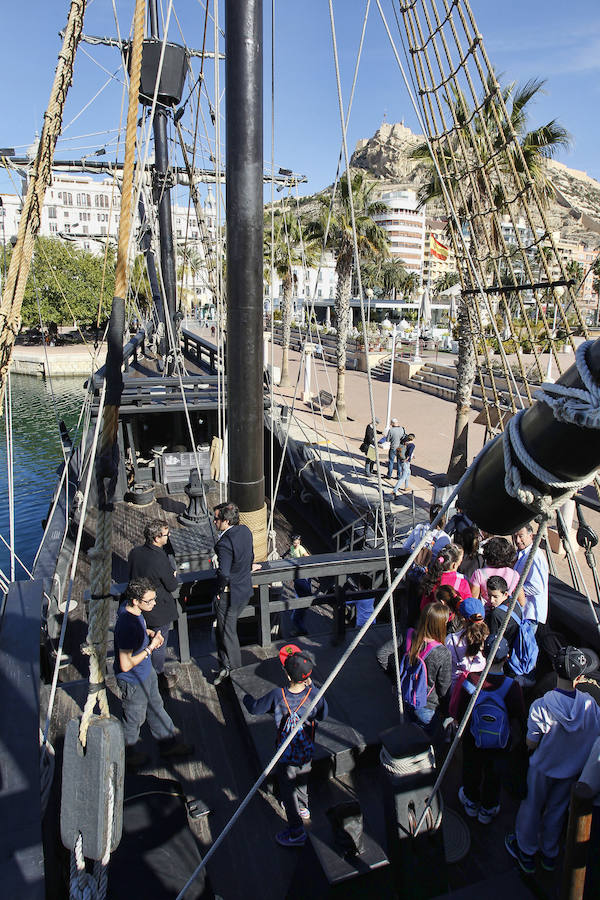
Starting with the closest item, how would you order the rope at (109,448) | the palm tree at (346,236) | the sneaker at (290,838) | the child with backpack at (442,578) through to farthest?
the rope at (109,448)
the sneaker at (290,838)
the child with backpack at (442,578)
the palm tree at (346,236)

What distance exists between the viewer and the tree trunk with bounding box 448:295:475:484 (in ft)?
40.0

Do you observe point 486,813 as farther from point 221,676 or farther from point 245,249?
point 245,249

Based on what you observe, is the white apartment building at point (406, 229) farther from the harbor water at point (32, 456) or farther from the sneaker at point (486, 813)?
the sneaker at point (486, 813)

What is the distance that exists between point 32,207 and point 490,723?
357 centimetres

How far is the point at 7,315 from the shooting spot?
8.28 feet

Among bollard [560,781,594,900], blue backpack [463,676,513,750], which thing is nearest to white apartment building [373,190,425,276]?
blue backpack [463,676,513,750]

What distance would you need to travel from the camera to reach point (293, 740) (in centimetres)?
298

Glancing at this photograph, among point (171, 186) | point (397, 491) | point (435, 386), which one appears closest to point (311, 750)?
point (397, 491)

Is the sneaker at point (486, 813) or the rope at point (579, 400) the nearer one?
the rope at point (579, 400)

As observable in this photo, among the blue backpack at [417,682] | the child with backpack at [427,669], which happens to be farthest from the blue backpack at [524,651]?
the blue backpack at [417,682]

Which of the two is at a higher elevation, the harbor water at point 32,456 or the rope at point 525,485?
the rope at point 525,485

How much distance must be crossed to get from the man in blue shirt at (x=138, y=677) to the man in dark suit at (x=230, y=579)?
0.60 m

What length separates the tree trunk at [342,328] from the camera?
810 inches

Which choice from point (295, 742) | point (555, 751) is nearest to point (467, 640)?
point (555, 751)
